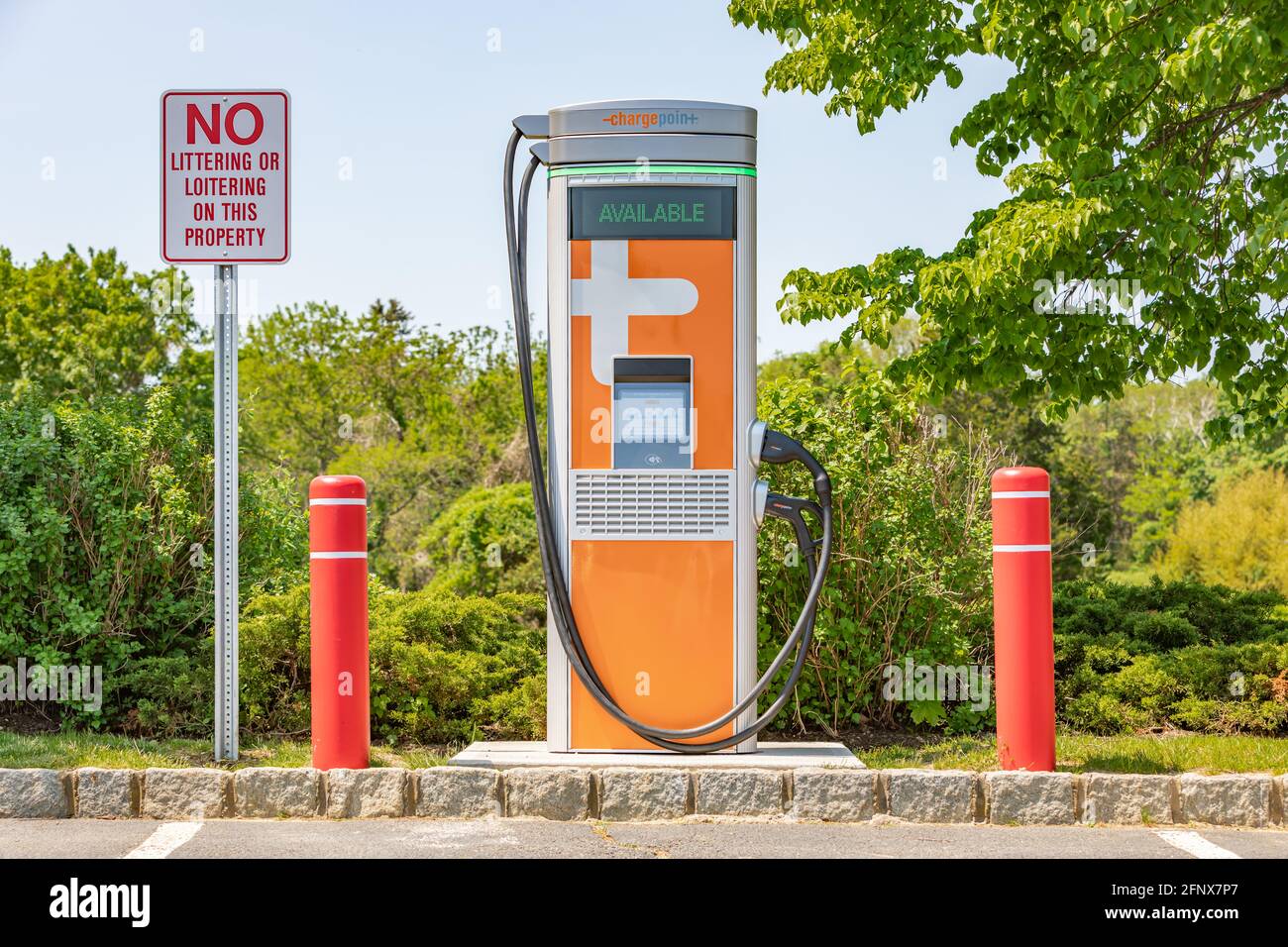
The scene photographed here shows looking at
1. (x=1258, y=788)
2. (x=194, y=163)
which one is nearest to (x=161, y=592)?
(x=194, y=163)

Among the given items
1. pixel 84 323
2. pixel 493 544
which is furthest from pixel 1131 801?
pixel 84 323

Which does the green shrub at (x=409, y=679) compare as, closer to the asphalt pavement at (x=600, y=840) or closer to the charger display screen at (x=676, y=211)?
the asphalt pavement at (x=600, y=840)

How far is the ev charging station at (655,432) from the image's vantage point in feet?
20.2

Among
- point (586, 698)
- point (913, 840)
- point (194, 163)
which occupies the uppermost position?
point (194, 163)

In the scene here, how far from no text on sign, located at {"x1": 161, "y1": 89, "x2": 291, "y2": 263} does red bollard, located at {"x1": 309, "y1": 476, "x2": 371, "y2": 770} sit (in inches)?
52.3

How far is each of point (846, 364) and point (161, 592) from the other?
425 centimetres

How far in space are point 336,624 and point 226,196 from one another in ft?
6.92

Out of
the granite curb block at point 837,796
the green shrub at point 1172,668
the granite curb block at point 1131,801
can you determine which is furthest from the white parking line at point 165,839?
the green shrub at point 1172,668

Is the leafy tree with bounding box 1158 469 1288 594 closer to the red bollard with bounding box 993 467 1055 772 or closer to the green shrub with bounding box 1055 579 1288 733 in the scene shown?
the green shrub with bounding box 1055 579 1288 733

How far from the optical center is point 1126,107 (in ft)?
27.6

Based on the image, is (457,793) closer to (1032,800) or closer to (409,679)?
(409,679)

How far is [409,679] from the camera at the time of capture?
277 inches

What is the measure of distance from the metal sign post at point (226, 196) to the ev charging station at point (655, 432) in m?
1.25

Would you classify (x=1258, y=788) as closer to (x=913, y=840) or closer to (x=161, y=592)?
(x=913, y=840)
